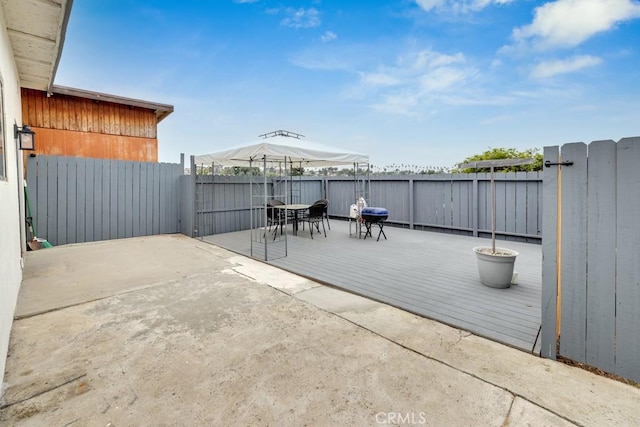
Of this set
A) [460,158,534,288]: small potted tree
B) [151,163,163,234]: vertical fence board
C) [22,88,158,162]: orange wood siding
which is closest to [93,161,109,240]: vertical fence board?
[151,163,163,234]: vertical fence board

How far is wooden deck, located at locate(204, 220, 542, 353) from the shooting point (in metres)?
2.75

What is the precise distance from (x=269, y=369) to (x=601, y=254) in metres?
2.30

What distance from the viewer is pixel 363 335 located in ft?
8.11

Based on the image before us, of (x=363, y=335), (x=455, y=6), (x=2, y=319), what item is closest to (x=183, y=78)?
(x=455, y=6)

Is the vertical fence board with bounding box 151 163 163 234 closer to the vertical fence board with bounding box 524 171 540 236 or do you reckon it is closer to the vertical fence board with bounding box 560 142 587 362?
the vertical fence board with bounding box 560 142 587 362

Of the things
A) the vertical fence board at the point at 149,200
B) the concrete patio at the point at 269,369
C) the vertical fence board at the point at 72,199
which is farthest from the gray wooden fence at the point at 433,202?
the concrete patio at the point at 269,369

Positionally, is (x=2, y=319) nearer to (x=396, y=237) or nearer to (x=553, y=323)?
(x=553, y=323)

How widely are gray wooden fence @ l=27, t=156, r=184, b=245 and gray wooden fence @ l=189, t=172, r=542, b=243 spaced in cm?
113

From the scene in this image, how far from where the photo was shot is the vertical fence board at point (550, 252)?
2061 mm

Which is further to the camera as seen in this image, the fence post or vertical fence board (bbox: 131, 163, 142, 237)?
the fence post

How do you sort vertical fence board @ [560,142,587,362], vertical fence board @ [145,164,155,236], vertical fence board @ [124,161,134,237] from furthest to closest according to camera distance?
vertical fence board @ [145,164,155,236] → vertical fence board @ [124,161,134,237] → vertical fence board @ [560,142,587,362]

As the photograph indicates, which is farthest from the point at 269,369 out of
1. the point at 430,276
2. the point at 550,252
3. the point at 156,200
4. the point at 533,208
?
the point at 156,200

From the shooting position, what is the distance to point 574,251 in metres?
1.99

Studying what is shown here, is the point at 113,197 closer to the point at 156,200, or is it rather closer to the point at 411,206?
the point at 156,200
